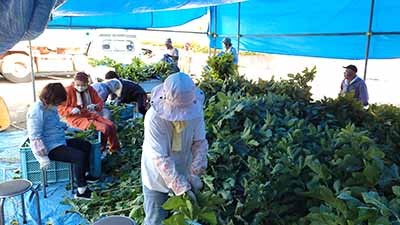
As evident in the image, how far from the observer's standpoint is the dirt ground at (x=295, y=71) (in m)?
7.70

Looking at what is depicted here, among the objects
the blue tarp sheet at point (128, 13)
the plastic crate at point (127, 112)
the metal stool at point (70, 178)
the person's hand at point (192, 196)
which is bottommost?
the metal stool at point (70, 178)

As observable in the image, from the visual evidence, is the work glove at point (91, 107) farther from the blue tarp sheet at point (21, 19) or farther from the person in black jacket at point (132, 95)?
the blue tarp sheet at point (21, 19)

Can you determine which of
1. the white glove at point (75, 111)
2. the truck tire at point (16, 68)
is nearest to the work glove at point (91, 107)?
the white glove at point (75, 111)

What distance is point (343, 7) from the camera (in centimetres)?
489

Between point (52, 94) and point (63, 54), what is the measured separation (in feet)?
30.2

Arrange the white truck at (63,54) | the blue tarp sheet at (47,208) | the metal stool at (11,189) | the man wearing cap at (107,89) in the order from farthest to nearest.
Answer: the white truck at (63,54) < the man wearing cap at (107,89) < the blue tarp sheet at (47,208) < the metal stool at (11,189)

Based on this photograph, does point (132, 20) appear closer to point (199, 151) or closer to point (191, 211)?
point (199, 151)

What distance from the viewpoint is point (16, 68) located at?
10812 mm

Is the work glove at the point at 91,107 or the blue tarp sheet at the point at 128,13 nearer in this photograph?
the blue tarp sheet at the point at 128,13

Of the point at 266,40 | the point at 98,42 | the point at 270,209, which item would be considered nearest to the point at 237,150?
the point at 270,209

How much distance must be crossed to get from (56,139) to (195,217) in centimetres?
196

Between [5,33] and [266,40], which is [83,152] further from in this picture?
[266,40]

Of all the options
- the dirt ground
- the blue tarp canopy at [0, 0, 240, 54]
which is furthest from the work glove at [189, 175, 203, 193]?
the dirt ground

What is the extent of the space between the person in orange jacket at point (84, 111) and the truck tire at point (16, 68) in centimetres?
759
